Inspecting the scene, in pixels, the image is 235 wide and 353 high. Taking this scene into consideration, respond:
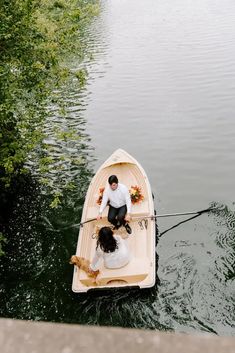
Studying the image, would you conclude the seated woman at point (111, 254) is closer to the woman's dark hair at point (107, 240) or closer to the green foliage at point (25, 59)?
the woman's dark hair at point (107, 240)

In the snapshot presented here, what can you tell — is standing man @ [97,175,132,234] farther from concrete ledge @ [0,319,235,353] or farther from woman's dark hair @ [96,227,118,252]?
concrete ledge @ [0,319,235,353]

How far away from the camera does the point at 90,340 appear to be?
1102 mm

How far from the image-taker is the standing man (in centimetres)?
1140

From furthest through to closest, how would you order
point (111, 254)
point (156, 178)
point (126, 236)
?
1. point (156, 178)
2. point (126, 236)
3. point (111, 254)

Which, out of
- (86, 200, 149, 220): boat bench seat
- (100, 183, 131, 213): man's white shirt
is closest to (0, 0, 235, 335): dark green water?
(86, 200, 149, 220): boat bench seat

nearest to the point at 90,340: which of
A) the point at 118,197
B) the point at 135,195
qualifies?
the point at 118,197

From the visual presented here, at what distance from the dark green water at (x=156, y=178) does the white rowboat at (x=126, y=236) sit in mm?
506

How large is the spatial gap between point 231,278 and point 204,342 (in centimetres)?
993

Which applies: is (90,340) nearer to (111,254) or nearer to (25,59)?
(111,254)

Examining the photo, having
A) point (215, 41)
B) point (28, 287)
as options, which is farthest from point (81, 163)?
point (215, 41)

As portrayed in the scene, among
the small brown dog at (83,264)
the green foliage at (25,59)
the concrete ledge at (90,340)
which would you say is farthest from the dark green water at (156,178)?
the concrete ledge at (90,340)

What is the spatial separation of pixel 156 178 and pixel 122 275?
22.3ft

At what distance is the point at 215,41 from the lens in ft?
97.2

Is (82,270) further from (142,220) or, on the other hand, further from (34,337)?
(34,337)
